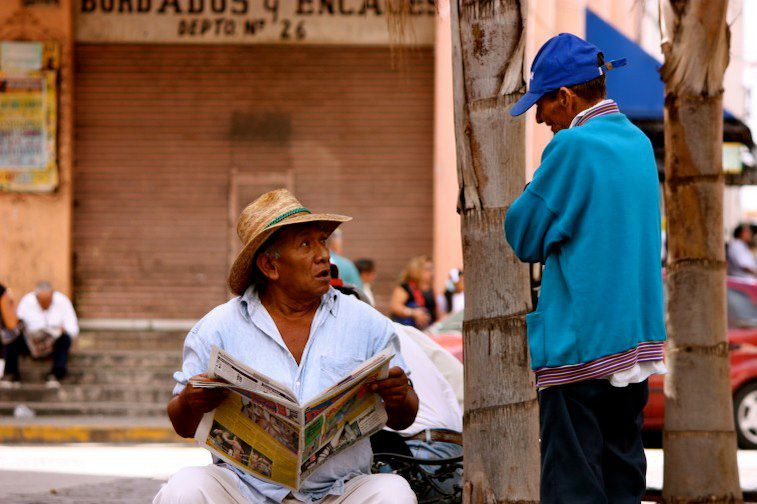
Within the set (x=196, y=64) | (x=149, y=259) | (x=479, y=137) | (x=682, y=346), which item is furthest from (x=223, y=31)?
(x=479, y=137)

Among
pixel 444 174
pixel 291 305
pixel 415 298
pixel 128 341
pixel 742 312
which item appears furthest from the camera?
pixel 444 174

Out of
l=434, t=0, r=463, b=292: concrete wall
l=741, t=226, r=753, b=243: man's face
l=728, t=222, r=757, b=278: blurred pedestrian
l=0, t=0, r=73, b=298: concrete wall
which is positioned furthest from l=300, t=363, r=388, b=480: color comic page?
l=741, t=226, r=753, b=243: man's face

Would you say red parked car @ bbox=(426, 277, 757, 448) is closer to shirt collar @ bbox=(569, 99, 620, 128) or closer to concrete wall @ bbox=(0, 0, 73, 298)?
concrete wall @ bbox=(0, 0, 73, 298)

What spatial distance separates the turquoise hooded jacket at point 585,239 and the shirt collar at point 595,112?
0.06 metres

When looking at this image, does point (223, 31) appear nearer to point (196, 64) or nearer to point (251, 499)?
point (196, 64)

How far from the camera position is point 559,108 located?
4.20 metres

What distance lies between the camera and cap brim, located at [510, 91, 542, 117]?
4.13 metres

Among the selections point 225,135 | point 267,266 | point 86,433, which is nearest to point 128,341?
point 225,135

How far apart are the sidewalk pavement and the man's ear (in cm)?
295

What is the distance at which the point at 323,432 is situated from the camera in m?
4.09

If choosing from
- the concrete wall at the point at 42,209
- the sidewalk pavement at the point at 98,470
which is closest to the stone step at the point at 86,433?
the sidewalk pavement at the point at 98,470

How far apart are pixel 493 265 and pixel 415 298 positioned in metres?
10.5

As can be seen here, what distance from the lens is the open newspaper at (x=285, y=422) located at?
3941mm

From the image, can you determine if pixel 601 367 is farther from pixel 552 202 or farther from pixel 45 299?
pixel 45 299
